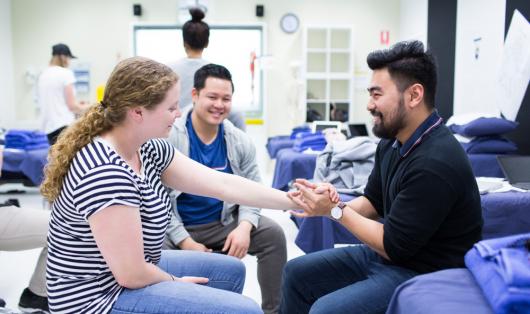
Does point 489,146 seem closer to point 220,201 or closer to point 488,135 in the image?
point 488,135

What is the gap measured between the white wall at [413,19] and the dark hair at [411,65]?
4579 millimetres

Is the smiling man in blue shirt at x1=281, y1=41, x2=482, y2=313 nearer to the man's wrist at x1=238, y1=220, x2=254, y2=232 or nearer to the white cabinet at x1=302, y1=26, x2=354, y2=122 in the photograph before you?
the man's wrist at x1=238, y1=220, x2=254, y2=232

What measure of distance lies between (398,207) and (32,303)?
1.79 m

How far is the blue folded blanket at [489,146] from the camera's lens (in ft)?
10.4

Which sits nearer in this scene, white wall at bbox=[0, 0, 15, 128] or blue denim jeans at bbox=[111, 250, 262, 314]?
blue denim jeans at bbox=[111, 250, 262, 314]

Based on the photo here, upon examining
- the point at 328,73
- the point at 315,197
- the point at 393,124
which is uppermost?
the point at 328,73

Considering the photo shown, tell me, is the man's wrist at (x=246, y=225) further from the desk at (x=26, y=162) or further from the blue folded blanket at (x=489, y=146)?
the desk at (x=26, y=162)

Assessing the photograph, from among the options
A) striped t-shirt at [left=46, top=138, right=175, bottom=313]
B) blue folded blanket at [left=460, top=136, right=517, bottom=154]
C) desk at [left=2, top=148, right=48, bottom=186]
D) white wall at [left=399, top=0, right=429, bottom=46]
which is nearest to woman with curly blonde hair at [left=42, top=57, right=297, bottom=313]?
striped t-shirt at [left=46, top=138, right=175, bottom=313]

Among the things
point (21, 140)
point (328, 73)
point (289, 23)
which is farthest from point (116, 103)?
point (289, 23)

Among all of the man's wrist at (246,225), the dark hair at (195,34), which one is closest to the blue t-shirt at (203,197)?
the man's wrist at (246,225)

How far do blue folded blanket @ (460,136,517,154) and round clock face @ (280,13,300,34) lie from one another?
13.9ft

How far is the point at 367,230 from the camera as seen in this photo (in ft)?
4.93

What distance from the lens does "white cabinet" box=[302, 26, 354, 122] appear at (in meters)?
6.79

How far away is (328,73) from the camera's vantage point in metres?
6.80
